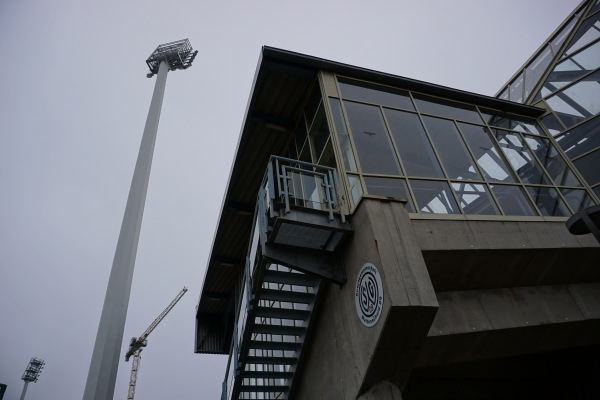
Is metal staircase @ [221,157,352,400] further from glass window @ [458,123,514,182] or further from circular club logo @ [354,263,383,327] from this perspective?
glass window @ [458,123,514,182]

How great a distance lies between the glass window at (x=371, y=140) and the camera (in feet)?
27.7

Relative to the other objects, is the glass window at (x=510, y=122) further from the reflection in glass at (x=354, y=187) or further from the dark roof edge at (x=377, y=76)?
the reflection in glass at (x=354, y=187)

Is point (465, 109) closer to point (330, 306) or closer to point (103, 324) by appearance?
point (330, 306)

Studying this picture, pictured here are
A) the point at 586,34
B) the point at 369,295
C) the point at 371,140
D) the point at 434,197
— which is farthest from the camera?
the point at 586,34

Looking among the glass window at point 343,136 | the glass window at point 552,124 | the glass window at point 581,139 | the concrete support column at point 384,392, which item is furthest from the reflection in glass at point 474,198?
the glass window at point 552,124

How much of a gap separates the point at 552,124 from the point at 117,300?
554 inches

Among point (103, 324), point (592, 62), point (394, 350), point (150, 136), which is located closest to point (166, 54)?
point (150, 136)

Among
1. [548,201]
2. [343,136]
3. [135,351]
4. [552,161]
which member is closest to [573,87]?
[552,161]

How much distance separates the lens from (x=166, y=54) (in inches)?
941

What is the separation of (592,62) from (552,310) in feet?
30.2

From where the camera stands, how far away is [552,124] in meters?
12.5

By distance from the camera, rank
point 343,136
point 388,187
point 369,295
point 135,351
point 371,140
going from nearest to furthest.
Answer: point 369,295
point 388,187
point 343,136
point 371,140
point 135,351

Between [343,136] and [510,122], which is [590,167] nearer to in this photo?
[510,122]

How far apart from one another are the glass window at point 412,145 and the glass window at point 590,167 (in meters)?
4.80
